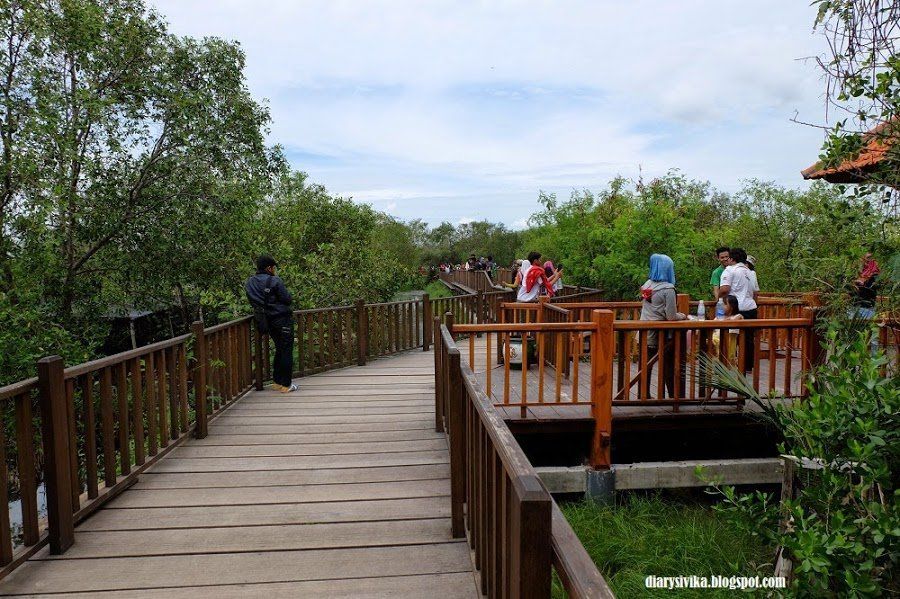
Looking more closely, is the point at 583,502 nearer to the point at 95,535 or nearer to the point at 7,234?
the point at 95,535

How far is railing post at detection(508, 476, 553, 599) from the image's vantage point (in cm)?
145

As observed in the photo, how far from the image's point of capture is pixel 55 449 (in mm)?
2902

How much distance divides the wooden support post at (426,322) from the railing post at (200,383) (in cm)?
557

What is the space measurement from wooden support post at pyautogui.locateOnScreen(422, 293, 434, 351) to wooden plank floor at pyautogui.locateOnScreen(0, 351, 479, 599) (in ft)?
16.1

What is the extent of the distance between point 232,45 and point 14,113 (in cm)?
387

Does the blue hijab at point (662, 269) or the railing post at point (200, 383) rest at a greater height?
the blue hijab at point (662, 269)

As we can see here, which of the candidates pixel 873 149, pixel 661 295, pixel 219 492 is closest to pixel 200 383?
pixel 219 492

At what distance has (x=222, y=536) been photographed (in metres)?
3.19

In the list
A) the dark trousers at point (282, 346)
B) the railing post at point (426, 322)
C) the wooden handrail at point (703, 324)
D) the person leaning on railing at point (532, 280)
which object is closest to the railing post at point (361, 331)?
the railing post at point (426, 322)

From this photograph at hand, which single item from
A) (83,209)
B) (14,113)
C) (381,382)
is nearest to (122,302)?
(83,209)

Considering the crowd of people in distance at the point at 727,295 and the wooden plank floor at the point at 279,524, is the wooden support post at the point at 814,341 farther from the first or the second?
the wooden plank floor at the point at 279,524

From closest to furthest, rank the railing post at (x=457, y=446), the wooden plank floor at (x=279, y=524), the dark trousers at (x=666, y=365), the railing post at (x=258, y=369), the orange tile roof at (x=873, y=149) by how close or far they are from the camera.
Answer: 1. the wooden plank floor at (x=279, y=524)
2. the railing post at (x=457, y=446)
3. the orange tile roof at (x=873, y=149)
4. the dark trousers at (x=666, y=365)
5. the railing post at (x=258, y=369)

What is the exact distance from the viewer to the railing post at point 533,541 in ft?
4.76

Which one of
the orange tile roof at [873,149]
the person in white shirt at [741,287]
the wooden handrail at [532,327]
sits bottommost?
the wooden handrail at [532,327]
